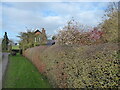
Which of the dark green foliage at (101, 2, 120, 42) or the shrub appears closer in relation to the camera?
the dark green foliage at (101, 2, 120, 42)

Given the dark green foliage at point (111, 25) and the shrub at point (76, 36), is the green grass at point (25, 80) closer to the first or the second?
the shrub at point (76, 36)

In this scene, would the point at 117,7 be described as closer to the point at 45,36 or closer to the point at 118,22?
the point at 118,22

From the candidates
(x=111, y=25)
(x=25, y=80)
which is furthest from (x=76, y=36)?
(x=25, y=80)

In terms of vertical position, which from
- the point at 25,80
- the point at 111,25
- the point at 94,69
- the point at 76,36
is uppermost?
the point at 111,25

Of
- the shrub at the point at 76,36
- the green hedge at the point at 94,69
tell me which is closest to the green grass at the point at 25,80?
the green hedge at the point at 94,69

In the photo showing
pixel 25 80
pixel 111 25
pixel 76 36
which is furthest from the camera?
pixel 76 36

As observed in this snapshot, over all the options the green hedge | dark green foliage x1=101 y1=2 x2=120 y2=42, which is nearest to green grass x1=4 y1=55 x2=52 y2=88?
the green hedge

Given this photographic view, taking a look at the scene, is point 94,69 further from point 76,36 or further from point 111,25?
point 76,36

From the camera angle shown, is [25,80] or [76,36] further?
[76,36]

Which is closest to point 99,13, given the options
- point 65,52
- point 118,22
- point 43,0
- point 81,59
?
point 118,22

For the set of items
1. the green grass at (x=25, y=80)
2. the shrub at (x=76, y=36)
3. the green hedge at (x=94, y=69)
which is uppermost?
the shrub at (x=76, y=36)

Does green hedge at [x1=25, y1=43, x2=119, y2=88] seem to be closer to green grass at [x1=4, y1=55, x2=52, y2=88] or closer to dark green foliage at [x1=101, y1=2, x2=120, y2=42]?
green grass at [x1=4, y1=55, x2=52, y2=88]

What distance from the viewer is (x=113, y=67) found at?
2.65m

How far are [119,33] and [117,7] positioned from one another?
471 centimetres
